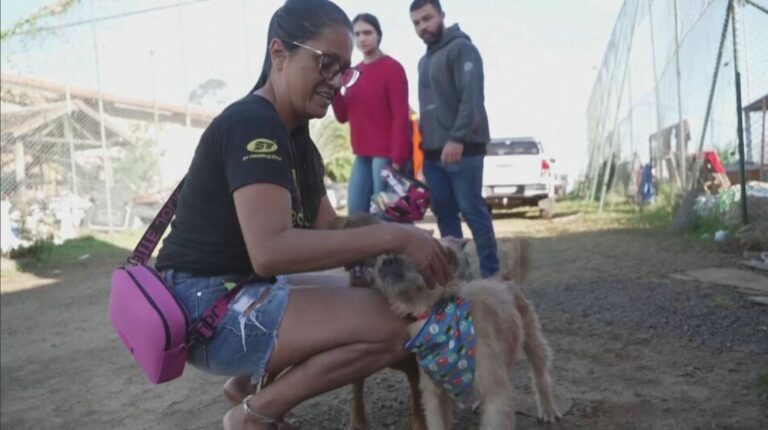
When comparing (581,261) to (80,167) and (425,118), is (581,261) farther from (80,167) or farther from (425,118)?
(80,167)

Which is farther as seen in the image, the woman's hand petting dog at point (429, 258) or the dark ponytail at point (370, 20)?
the dark ponytail at point (370, 20)

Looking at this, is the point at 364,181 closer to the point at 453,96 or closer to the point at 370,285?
the point at 453,96

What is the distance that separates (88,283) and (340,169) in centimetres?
1519

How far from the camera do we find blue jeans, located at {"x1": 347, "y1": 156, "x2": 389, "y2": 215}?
5.14 meters

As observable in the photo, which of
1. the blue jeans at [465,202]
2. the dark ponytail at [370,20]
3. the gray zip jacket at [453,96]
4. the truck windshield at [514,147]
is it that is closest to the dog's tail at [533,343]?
the blue jeans at [465,202]

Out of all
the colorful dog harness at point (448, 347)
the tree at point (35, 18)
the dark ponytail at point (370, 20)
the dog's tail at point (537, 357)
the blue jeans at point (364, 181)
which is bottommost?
the dog's tail at point (537, 357)

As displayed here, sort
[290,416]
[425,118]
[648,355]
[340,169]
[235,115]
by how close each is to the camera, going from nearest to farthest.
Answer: [235,115], [290,416], [648,355], [425,118], [340,169]

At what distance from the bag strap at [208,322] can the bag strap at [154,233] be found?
329mm

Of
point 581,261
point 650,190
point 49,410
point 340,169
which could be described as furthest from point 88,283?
point 340,169

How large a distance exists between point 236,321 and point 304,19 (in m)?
0.92

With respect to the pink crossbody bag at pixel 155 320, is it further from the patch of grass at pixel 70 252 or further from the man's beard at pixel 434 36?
the patch of grass at pixel 70 252

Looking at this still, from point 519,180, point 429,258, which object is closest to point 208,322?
point 429,258

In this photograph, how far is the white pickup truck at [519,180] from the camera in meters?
14.6

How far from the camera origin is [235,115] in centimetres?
201
